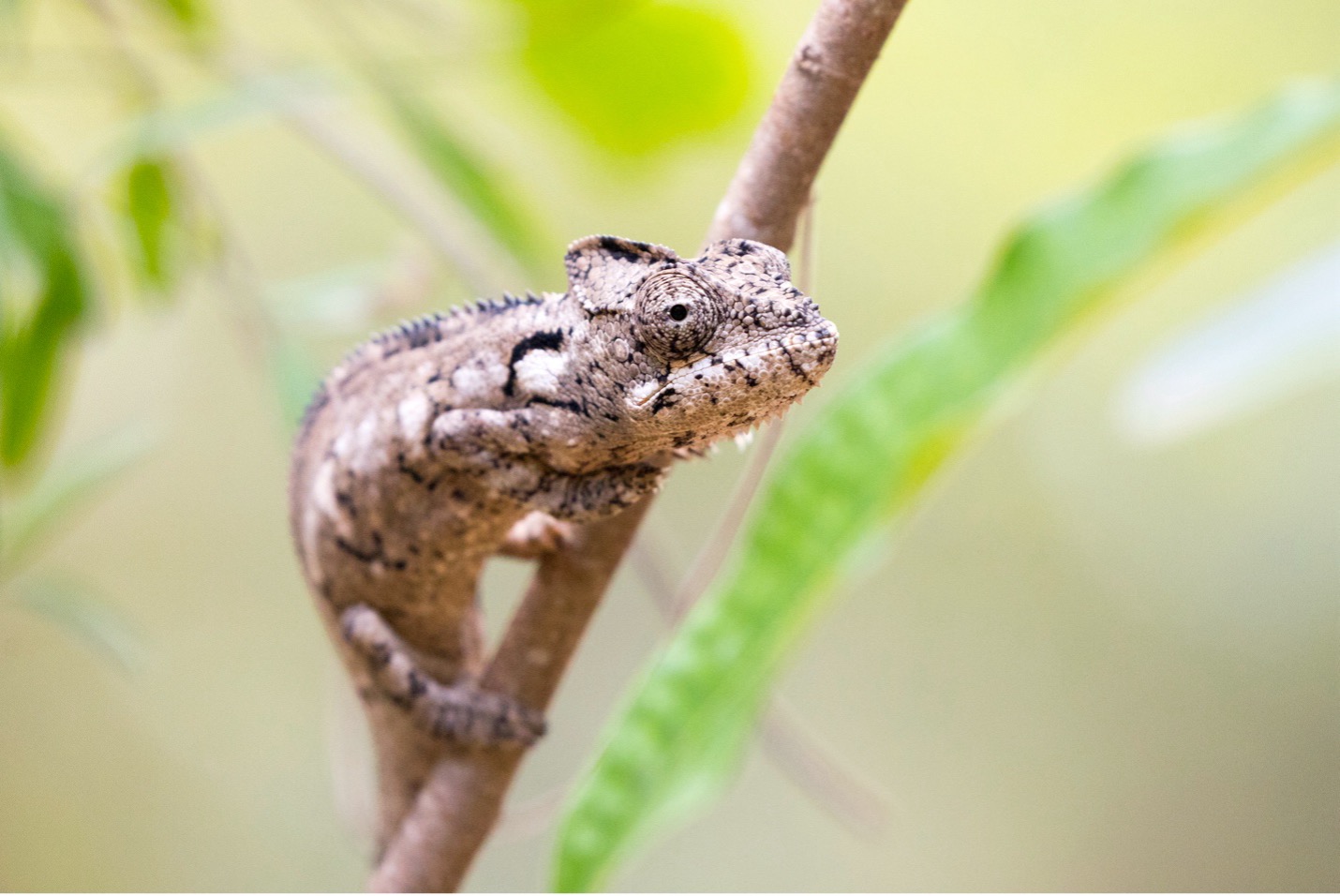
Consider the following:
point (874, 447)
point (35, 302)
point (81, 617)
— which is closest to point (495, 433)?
point (874, 447)

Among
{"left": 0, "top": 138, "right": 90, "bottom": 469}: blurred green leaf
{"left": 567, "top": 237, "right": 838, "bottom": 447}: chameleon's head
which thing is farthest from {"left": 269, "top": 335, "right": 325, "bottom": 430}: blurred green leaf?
{"left": 567, "top": 237, "right": 838, "bottom": 447}: chameleon's head

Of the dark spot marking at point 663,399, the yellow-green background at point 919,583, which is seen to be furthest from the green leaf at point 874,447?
the yellow-green background at point 919,583

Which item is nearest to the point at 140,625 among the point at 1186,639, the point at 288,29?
the point at 288,29

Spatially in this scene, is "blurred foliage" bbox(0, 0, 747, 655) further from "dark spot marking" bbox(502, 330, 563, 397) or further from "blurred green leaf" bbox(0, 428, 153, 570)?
"dark spot marking" bbox(502, 330, 563, 397)

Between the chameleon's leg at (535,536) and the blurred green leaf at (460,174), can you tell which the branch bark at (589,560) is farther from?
the blurred green leaf at (460,174)

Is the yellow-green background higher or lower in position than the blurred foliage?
lower

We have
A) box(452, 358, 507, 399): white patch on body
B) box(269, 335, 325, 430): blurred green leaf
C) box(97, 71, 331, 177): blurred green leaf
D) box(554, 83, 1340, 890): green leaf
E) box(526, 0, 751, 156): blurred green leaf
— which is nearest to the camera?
box(554, 83, 1340, 890): green leaf

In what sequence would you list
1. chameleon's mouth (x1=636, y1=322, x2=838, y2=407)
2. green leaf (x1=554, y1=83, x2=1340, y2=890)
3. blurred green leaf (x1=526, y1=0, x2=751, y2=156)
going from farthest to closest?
blurred green leaf (x1=526, y1=0, x2=751, y2=156)
chameleon's mouth (x1=636, y1=322, x2=838, y2=407)
green leaf (x1=554, y1=83, x2=1340, y2=890)
